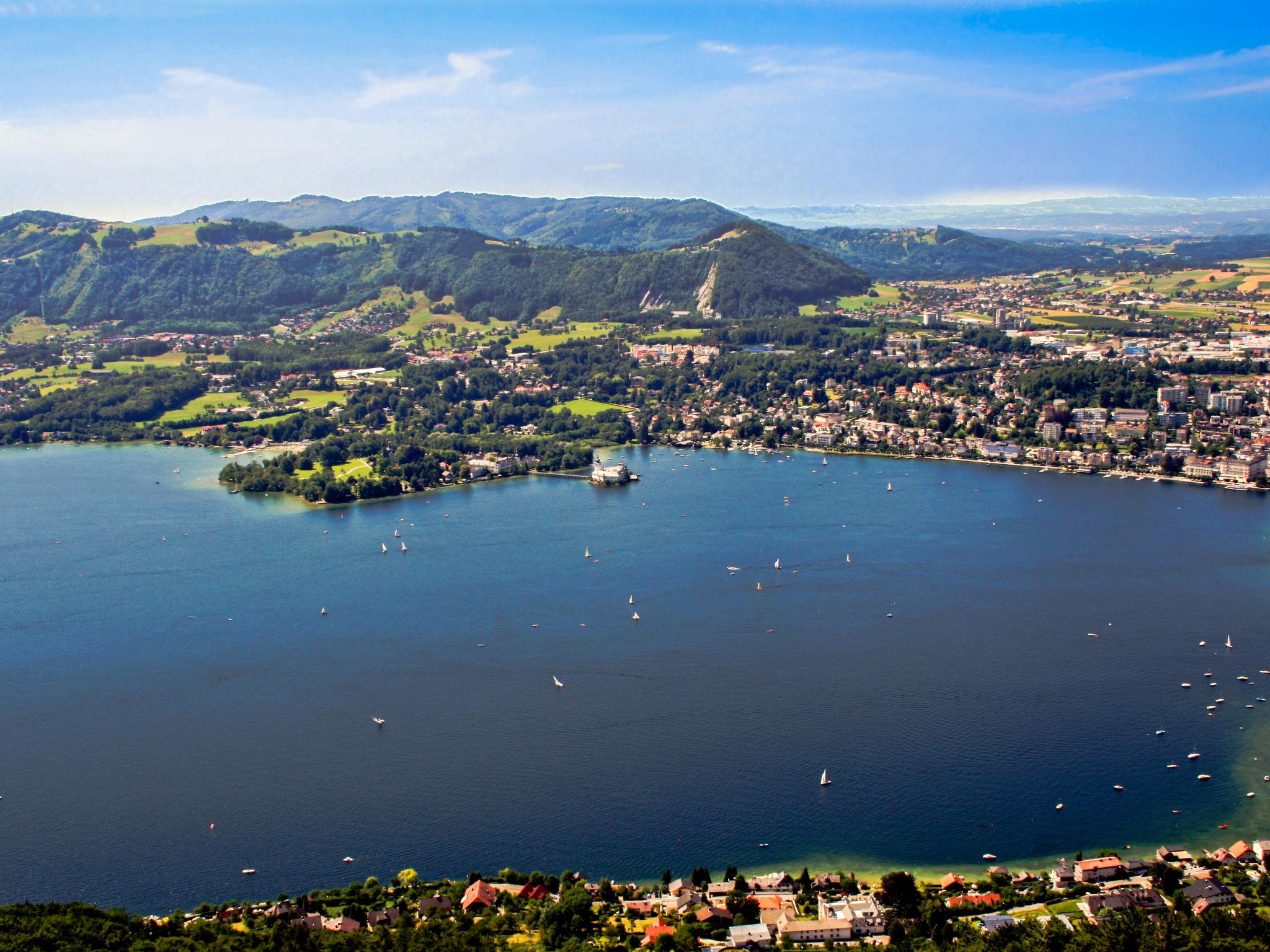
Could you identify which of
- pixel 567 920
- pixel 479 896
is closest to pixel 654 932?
pixel 567 920

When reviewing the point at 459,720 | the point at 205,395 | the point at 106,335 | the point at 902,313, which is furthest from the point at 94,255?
the point at 459,720

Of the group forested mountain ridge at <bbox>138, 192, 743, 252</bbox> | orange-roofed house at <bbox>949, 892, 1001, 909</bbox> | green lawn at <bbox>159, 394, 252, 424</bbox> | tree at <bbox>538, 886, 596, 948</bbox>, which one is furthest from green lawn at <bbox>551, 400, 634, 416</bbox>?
forested mountain ridge at <bbox>138, 192, 743, 252</bbox>

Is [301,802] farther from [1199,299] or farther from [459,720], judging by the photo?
[1199,299]

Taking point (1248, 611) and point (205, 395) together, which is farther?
point (205, 395)

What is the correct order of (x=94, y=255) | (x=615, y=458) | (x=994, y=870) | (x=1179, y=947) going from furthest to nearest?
(x=94, y=255), (x=615, y=458), (x=994, y=870), (x=1179, y=947)

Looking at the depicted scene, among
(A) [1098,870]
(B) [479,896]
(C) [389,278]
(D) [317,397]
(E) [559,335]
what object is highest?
(C) [389,278]

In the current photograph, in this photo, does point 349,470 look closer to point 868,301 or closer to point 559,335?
point 559,335

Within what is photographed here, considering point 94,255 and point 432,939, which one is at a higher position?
point 94,255
